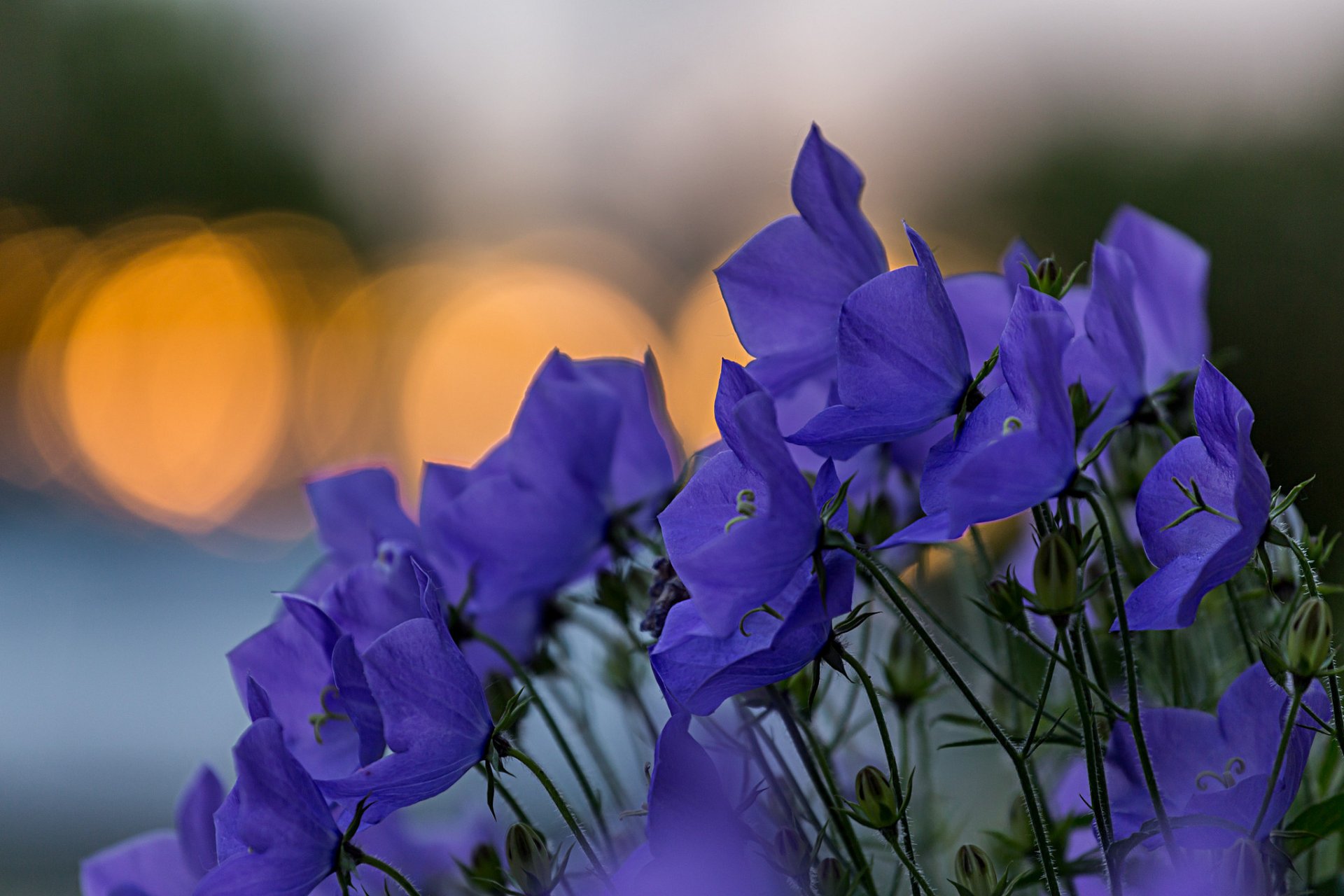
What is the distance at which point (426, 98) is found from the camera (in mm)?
7902

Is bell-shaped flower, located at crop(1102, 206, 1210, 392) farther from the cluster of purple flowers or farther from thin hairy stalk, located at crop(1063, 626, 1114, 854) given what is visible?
thin hairy stalk, located at crop(1063, 626, 1114, 854)

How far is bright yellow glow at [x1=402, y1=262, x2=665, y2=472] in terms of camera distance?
22.2ft

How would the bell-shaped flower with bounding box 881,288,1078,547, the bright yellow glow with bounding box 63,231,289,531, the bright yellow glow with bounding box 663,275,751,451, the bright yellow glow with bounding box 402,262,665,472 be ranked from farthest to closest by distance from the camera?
1. the bright yellow glow with bounding box 63,231,289,531
2. the bright yellow glow with bounding box 402,262,665,472
3. the bright yellow glow with bounding box 663,275,751,451
4. the bell-shaped flower with bounding box 881,288,1078,547

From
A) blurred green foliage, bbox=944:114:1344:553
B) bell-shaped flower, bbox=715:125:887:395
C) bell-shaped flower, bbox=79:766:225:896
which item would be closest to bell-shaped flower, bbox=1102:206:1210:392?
bell-shaped flower, bbox=715:125:887:395

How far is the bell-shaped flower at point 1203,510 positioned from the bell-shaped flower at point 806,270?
12 cm

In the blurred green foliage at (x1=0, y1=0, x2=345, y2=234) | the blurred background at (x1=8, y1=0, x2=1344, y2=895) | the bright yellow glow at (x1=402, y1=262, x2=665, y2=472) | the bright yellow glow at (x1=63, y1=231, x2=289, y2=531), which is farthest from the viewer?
the blurred green foliage at (x1=0, y1=0, x2=345, y2=234)

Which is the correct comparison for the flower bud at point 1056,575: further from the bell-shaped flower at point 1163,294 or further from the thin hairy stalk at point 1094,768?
the bell-shaped flower at point 1163,294

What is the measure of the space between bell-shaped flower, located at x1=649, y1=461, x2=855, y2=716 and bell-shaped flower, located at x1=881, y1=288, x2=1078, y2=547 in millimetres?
27

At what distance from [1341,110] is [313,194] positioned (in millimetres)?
6347

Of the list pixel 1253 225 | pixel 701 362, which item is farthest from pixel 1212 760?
pixel 1253 225

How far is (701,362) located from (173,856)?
2.27 m

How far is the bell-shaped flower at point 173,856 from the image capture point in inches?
15.8

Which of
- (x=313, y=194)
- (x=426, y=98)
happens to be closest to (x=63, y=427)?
(x=313, y=194)

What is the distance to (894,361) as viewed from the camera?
330mm
